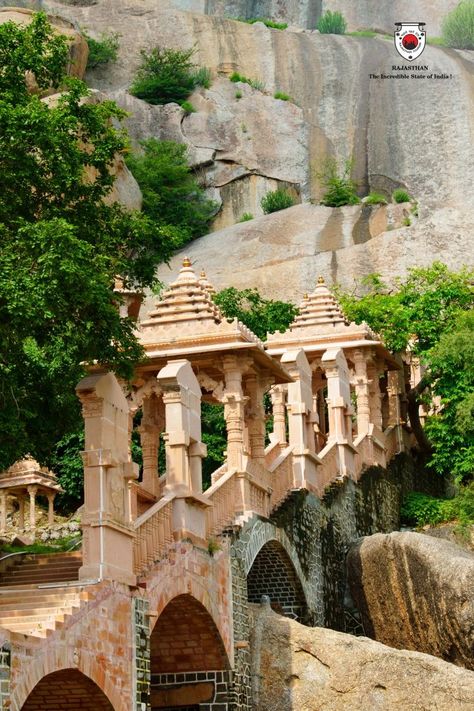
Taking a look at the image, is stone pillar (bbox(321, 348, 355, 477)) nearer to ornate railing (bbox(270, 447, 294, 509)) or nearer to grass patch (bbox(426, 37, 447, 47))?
ornate railing (bbox(270, 447, 294, 509))

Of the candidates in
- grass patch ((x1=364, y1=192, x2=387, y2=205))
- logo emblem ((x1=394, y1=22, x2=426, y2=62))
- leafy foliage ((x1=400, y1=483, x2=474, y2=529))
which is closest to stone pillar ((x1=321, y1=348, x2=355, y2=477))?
leafy foliage ((x1=400, y1=483, x2=474, y2=529))

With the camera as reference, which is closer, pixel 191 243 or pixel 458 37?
pixel 191 243

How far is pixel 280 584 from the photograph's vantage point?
27641mm

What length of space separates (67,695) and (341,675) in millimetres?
6667

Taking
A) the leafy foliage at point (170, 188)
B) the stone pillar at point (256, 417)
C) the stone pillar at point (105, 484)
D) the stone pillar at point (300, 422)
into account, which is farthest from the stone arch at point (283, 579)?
the leafy foliage at point (170, 188)

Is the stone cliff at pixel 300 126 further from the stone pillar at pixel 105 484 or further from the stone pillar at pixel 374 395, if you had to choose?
the stone pillar at pixel 105 484

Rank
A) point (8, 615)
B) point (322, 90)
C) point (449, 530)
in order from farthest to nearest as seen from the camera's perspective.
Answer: point (322, 90)
point (449, 530)
point (8, 615)

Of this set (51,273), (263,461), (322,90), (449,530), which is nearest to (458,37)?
(322,90)

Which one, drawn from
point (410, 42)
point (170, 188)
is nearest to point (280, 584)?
point (170, 188)

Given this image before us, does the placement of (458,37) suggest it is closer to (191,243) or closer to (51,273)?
(191,243)

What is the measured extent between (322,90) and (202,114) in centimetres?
688

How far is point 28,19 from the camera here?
53.6m

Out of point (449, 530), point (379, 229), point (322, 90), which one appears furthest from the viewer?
point (322, 90)

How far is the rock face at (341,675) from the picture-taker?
23.6 m
